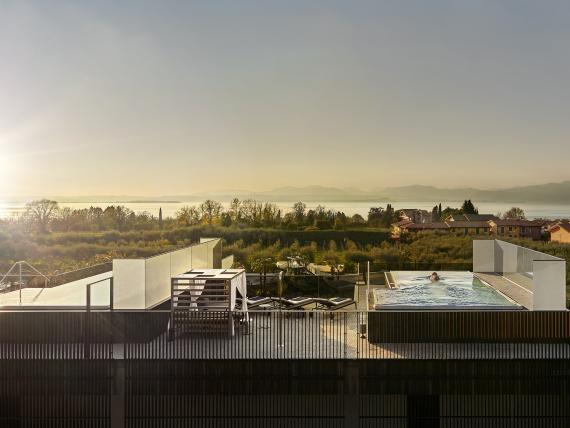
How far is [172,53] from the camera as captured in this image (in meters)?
17.1

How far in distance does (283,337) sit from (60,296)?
136 inches

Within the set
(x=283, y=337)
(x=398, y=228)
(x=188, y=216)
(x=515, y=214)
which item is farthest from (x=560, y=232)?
(x=283, y=337)

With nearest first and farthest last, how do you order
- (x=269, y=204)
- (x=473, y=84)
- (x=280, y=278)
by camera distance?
1. (x=280, y=278)
2. (x=473, y=84)
3. (x=269, y=204)

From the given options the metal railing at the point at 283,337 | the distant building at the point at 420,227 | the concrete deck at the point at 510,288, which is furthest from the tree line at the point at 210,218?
the metal railing at the point at 283,337

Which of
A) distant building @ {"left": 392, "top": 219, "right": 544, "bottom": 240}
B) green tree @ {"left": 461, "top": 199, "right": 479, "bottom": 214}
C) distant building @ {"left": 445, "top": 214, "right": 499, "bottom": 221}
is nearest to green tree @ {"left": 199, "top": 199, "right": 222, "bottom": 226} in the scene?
distant building @ {"left": 392, "top": 219, "right": 544, "bottom": 240}

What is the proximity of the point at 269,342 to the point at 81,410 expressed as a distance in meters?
2.55

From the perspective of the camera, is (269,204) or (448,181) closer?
(448,181)

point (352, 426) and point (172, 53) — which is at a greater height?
point (172, 53)

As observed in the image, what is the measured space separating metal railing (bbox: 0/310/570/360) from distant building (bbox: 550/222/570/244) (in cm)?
1220

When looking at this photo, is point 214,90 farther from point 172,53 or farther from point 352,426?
point 352,426

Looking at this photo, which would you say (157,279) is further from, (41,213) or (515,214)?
(515,214)

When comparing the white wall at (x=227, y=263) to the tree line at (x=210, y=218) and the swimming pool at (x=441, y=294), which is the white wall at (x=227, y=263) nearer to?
the swimming pool at (x=441, y=294)

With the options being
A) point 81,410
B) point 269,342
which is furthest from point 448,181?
point 81,410

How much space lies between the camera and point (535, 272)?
8023mm
